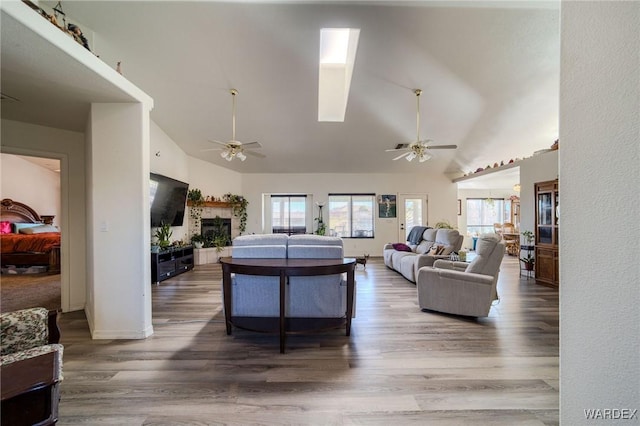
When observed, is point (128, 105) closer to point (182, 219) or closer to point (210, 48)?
point (210, 48)

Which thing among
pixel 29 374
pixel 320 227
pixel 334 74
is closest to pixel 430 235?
pixel 320 227

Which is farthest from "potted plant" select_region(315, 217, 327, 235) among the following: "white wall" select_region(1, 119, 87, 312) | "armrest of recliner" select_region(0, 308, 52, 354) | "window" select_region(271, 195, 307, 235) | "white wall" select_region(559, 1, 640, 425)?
"white wall" select_region(559, 1, 640, 425)

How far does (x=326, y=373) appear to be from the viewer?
84.7 inches

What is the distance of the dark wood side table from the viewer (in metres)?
2.47

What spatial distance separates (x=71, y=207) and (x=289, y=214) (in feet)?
18.4

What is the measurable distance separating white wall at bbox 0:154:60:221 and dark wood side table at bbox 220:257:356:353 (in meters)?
8.39

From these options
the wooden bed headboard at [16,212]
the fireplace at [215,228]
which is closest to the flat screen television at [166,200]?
the fireplace at [215,228]

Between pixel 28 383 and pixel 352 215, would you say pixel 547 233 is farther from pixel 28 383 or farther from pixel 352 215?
pixel 28 383

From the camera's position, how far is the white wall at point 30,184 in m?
7.03

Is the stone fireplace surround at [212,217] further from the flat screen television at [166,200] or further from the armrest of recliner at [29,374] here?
the armrest of recliner at [29,374]

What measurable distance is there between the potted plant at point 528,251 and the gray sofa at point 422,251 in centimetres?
166

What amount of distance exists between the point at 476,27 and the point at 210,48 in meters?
3.51

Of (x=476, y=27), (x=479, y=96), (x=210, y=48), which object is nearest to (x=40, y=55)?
(x=210, y=48)

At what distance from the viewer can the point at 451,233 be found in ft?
16.9
